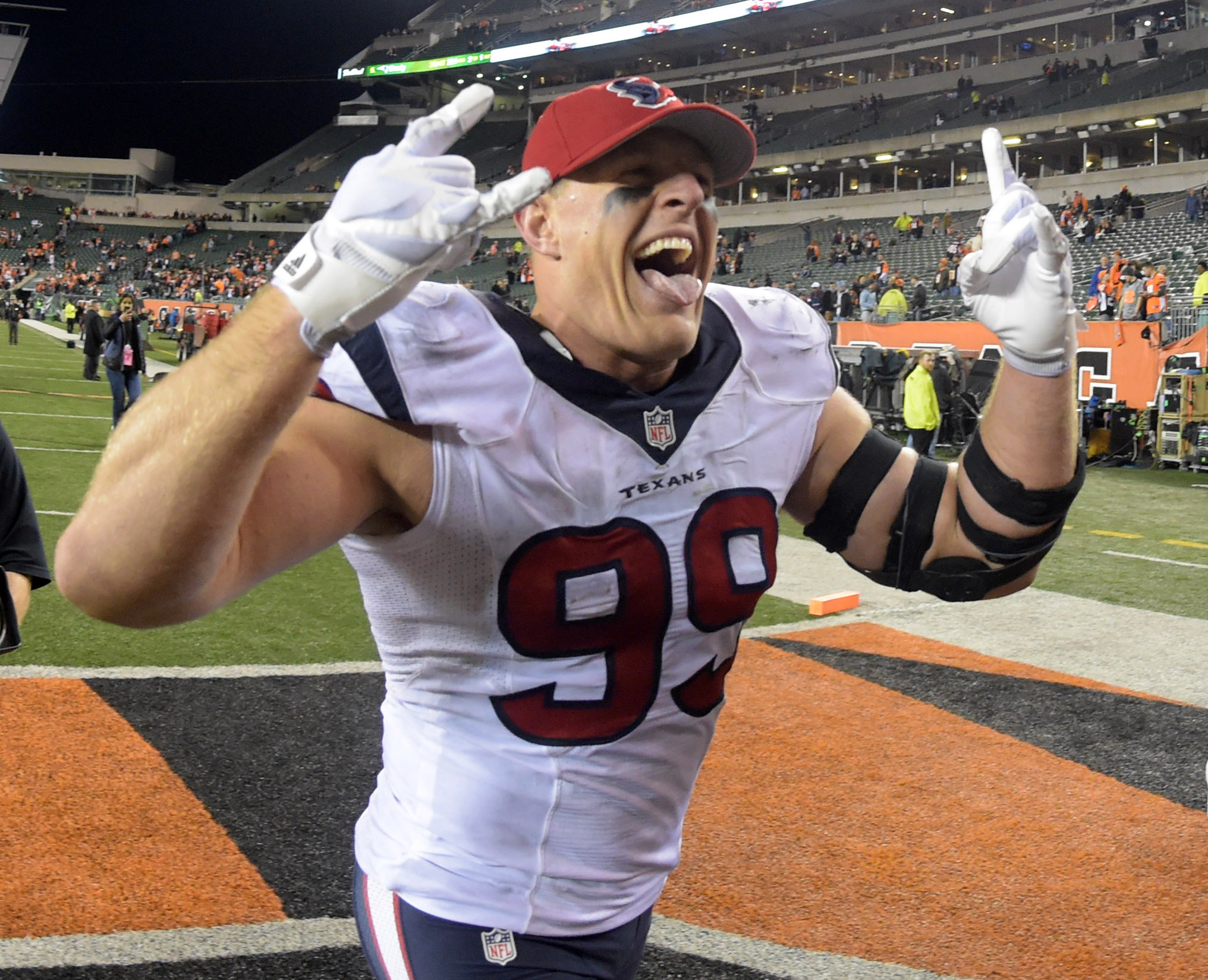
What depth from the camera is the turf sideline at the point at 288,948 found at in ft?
9.18

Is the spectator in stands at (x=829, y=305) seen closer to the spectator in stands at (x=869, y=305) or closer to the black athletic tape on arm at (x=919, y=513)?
the spectator in stands at (x=869, y=305)

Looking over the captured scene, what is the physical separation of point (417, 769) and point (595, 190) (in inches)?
34.4

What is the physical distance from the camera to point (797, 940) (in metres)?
3.07

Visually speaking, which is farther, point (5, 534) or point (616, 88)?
point (5, 534)

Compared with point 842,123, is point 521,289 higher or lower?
lower

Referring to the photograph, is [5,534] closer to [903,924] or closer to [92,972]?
[92,972]

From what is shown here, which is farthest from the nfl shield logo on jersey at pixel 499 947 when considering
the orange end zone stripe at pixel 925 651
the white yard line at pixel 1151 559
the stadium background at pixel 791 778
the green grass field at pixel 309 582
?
the white yard line at pixel 1151 559

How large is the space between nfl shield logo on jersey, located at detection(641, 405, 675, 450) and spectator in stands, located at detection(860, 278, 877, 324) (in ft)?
66.8

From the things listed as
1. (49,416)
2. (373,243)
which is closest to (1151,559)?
(373,243)

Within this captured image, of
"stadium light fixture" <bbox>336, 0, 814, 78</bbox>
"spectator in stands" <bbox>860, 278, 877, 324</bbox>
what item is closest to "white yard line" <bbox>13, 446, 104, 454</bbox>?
"spectator in stands" <bbox>860, 278, 877, 324</bbox>

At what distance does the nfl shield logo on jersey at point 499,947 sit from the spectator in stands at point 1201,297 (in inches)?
613

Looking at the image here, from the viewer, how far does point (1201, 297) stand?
15.6 meters

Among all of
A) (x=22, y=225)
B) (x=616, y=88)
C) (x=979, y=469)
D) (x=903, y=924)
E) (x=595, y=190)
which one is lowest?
(x=903, y=924)

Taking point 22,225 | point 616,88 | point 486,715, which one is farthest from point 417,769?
point 22,225
